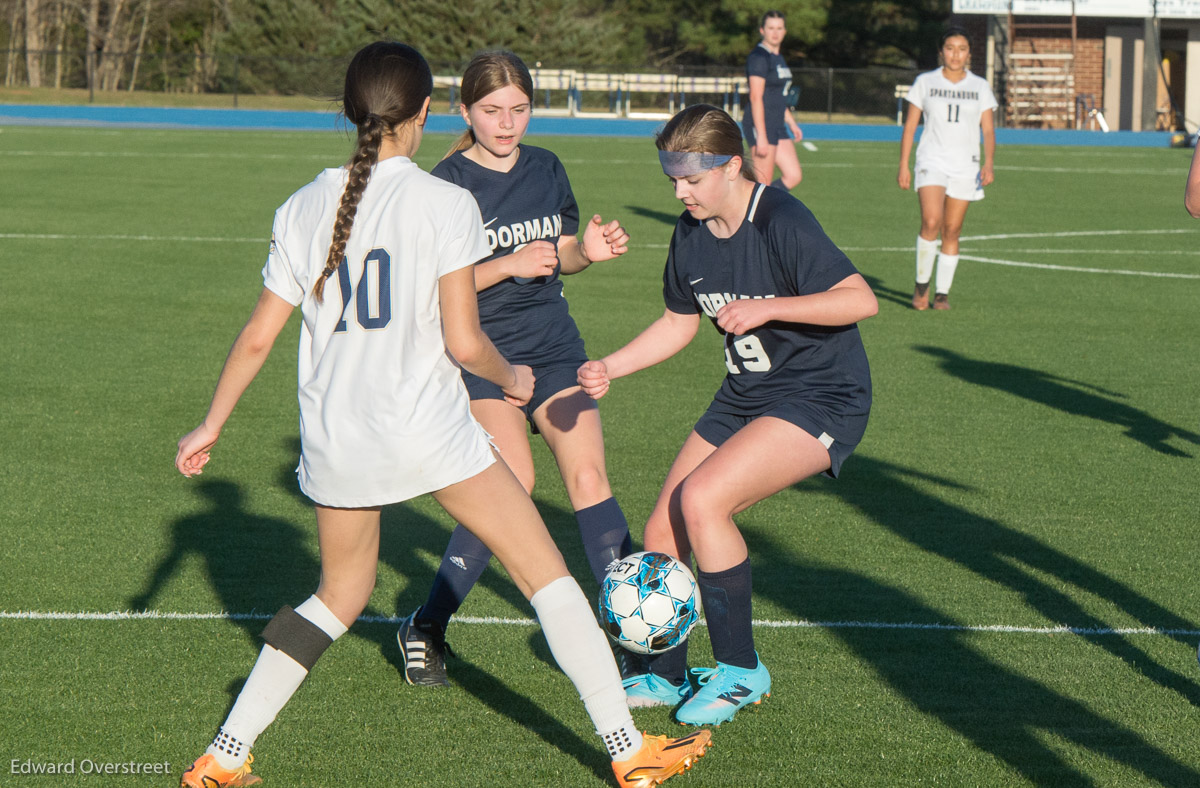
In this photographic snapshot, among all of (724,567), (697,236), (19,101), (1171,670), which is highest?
(19,101)

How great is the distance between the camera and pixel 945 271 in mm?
11828

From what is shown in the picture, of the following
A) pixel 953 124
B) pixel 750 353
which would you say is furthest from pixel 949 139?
pixel 750 353

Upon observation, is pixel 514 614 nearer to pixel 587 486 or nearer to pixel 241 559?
pixel 587 486

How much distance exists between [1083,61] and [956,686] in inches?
1693

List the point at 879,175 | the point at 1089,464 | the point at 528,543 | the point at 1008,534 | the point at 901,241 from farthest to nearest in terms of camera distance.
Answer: the point at 879,175 < the point at 901,241 < the point at 1089,464 < the point at 1008,534 < the point at 528,543

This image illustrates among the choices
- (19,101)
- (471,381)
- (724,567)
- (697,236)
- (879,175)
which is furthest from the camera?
A: (19,101)

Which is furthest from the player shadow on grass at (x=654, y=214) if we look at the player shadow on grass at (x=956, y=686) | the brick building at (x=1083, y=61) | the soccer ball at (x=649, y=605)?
the brick building at (x=1083, y=61)

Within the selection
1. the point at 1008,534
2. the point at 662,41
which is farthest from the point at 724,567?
the point at 662,41

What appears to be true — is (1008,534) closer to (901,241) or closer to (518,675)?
(518,675)

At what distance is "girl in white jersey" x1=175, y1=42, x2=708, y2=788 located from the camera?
3260mm

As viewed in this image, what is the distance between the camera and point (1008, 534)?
19.7ft

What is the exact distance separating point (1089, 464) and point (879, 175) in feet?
61.7

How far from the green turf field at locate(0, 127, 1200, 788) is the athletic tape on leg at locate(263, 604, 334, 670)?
1.52 feet

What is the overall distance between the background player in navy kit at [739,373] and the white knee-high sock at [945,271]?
7.78 metres
